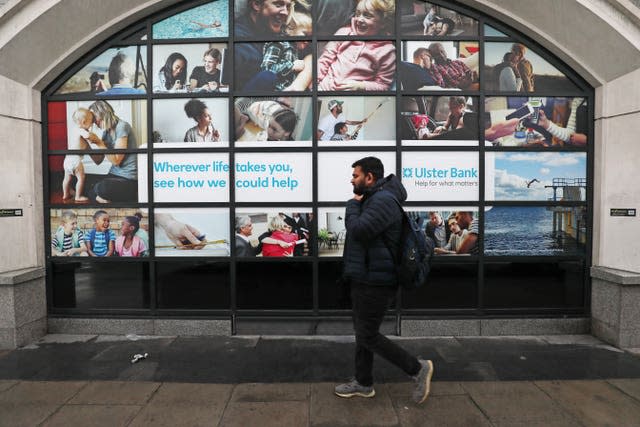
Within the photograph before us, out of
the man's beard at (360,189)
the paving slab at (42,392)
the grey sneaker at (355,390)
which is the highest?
the man's beard at (360,189)

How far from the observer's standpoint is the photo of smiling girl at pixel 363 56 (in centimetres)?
505

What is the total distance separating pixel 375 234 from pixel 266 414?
5.88 feet

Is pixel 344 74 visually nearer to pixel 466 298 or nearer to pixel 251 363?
pixel 466 298

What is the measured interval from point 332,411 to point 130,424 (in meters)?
1.66

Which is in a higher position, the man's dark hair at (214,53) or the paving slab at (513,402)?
the man's dark hair at (214,53)

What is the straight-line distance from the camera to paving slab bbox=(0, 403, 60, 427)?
10.5ft

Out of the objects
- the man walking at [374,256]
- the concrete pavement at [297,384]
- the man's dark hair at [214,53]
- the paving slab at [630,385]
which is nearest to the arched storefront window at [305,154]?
the man's dark hair at [214,53]

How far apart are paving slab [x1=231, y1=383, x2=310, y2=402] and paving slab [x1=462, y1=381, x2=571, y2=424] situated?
5.19ft

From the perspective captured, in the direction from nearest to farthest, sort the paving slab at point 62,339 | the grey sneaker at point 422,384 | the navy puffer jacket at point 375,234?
the navy puffer jacket at point 375,234
the grey sneaker at point 422,384
the paving slab at point 62,339

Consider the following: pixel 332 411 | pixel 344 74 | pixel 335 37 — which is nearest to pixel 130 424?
pixel 332 411

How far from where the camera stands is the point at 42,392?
367cm

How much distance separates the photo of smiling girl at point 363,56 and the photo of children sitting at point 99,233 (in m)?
3.10

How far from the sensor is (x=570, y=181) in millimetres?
5164

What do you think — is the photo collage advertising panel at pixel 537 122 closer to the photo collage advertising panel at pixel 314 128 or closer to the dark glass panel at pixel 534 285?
the photo collage advertising panel at pixel 314 128
